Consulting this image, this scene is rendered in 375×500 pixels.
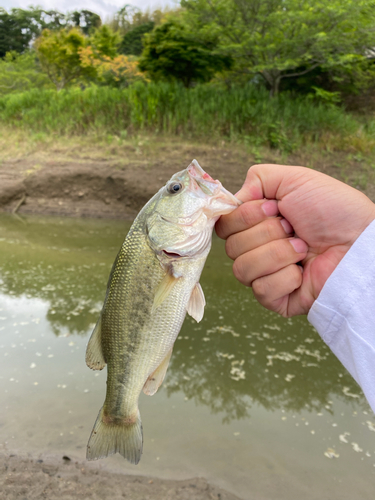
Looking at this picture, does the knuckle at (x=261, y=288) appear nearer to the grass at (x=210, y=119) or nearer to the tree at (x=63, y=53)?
the grass at (x=210, y=119)

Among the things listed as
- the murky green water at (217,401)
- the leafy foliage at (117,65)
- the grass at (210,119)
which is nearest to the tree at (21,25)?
the leafy foliage at (117,65)

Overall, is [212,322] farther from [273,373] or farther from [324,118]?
[324,118]

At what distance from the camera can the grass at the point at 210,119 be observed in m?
9.04

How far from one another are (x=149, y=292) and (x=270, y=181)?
739 millimetres

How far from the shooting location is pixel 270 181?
166cm

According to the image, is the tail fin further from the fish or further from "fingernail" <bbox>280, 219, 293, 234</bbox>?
"fingernail" <bbox>280, 219, 293, 234</bbox>

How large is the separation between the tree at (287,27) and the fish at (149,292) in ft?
27.4

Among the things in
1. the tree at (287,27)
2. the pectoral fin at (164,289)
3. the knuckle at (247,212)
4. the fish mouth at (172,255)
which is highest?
the tree at (287,27)

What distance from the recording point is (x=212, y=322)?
397cm

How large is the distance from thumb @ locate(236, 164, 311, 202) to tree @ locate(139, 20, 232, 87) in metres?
9.16

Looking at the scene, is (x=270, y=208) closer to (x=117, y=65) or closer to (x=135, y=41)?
(x=117, y=65)

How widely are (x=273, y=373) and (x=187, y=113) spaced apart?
7.47 metres

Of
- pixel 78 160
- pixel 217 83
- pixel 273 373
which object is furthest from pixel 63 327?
pixel 217 83

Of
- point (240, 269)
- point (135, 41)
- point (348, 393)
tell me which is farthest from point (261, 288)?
point (135, 41)
